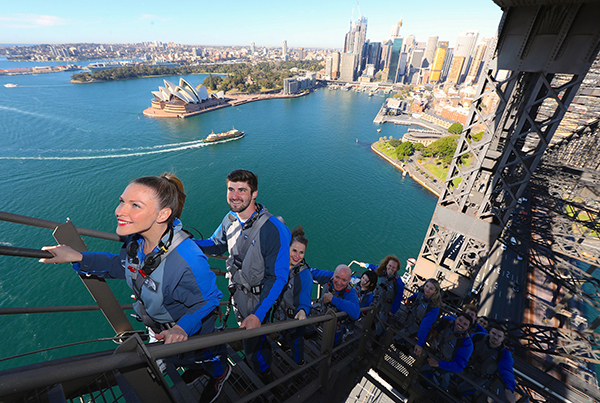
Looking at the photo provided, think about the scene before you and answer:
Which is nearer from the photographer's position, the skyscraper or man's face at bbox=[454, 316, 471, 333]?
man's face at bbox=[454, 316, 471, 333]

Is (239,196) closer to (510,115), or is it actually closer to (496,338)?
(496,338)

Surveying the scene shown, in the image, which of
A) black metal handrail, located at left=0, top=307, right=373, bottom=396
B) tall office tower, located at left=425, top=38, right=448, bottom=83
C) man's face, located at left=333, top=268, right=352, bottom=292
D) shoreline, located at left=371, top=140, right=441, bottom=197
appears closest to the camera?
black metal handrail, located at left=0, top=307, right=373, bottom=396

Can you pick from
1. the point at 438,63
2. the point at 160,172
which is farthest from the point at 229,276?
the point at 438,63

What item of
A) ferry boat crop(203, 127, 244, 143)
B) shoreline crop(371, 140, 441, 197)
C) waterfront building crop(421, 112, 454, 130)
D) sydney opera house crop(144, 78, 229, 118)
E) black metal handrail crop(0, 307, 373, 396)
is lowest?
shoreline crop(371, 140, 441, 197)

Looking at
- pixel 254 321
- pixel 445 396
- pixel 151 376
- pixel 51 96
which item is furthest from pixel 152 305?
pixel 51 96

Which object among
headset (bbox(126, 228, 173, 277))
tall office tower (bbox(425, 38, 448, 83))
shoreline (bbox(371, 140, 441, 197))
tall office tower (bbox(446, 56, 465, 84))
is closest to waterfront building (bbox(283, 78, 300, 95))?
shoreline (bbox(371, 140, 441, 197))

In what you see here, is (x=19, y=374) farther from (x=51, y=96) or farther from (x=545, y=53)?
(x=51, y=96)

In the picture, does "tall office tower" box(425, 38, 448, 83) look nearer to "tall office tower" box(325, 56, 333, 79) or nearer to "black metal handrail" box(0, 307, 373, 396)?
"tall office tower" box(325, 56, 333, 79)
